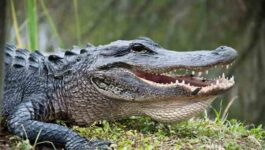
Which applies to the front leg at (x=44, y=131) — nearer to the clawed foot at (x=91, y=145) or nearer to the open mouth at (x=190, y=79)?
the clawed foot at (x=91, y=145)

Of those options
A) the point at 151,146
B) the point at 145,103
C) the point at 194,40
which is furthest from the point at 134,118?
the point at 194,40

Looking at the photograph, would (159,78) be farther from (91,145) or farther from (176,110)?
(91,145)

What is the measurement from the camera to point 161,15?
34.4 feet

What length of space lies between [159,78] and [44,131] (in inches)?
33.6

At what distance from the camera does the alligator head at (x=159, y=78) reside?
462 cm

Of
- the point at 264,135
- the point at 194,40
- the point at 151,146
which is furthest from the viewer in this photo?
the point at 194,40

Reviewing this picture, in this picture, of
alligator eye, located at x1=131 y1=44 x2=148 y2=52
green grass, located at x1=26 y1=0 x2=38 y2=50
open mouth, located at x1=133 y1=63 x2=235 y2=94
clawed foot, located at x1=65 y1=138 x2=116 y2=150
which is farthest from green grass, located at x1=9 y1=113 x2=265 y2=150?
green grass, located at x1=26 y1=0 x2=38 y2=50

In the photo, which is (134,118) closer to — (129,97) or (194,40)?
(129,97)

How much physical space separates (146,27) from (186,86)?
581cm

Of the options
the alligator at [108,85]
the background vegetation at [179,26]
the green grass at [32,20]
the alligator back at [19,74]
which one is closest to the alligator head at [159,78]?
the alligator at [108,85]

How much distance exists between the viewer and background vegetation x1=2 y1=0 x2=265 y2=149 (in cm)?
988

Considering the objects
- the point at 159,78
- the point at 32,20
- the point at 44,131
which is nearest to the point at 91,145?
the point at 44,131

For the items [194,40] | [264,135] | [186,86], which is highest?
[194,40]

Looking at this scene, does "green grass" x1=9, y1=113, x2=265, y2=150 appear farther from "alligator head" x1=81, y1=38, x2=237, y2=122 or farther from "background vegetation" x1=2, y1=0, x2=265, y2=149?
"background vegetation" x1=2, y1=0, x2=265, y2=149
